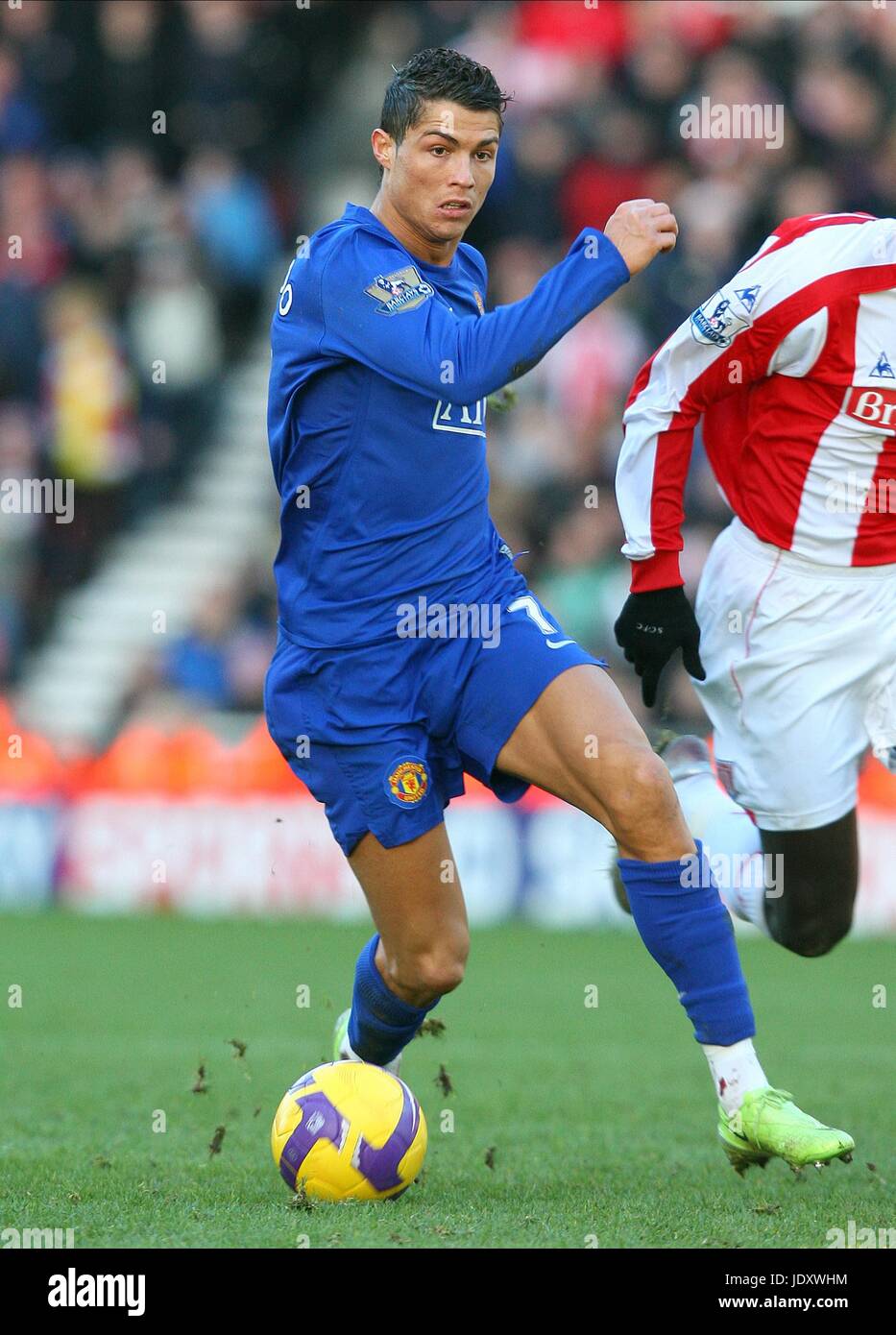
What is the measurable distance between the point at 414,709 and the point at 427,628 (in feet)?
0.69

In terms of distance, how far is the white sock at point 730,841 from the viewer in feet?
18.9

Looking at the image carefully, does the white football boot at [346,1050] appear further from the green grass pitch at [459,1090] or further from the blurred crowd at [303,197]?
the blurred crowd at [303,197]

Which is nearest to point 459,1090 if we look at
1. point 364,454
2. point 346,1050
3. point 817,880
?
point 346,1050

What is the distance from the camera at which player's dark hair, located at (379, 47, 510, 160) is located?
4.81 m

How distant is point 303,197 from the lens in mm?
15414

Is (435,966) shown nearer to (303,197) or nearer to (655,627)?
(655,627)

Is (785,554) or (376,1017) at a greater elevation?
(785,554)

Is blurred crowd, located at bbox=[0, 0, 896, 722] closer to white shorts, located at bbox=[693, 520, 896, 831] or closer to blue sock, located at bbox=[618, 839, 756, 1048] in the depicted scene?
white shorts, located at bbox=[693, 520, 896, 831]

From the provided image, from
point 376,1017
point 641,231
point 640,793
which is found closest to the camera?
point 641,231

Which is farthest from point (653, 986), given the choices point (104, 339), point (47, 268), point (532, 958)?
point (47, 268)

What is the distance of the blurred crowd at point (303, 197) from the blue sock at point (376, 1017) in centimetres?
645

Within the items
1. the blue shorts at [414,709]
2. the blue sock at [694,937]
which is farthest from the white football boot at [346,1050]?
the blue sock at [694,937]
